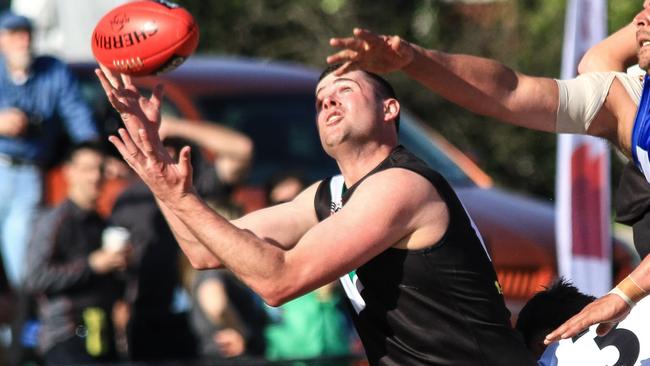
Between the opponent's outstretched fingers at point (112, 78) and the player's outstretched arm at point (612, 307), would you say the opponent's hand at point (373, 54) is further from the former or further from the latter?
the player's outstretched arm at point (612, 307)

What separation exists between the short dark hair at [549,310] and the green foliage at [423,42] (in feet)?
40.4

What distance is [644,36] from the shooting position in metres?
4.82

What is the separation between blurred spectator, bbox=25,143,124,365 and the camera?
849 centimetres

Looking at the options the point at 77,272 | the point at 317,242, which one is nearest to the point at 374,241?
the point at 317,242

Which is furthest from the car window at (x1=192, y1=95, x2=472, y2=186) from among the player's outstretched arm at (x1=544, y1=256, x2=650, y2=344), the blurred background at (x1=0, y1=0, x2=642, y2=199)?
the blurred background at (x1=0, y1=0, x2=642, y2=199)

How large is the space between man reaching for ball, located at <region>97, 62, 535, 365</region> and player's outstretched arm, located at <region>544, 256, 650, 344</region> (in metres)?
0.33

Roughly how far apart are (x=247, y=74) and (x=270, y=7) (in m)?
8.55

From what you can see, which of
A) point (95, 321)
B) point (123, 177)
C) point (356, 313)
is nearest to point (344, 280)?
point (356, 313)

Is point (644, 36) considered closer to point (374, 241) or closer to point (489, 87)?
point (489, 87)

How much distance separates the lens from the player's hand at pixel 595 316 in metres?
4.52

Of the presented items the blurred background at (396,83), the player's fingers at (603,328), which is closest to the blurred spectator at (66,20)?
the blurred background at (396,83)

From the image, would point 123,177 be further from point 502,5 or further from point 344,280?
point 502,5

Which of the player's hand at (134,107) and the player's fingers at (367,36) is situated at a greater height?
the player's fingers at (367,36)

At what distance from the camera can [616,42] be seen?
543 cm
